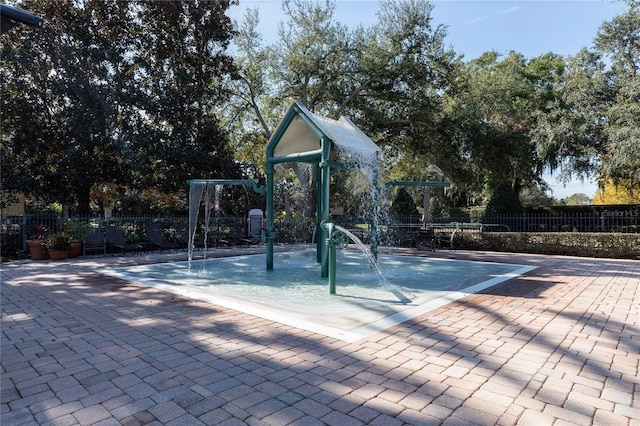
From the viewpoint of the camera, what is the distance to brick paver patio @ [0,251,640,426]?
274cm

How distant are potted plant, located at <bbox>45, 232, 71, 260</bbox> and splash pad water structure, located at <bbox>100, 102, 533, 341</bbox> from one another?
12.9 ft

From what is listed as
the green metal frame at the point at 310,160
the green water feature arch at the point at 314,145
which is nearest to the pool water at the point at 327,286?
the green metal frame at the point at 310,160

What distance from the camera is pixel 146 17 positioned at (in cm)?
1752

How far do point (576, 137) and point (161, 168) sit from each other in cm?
2080

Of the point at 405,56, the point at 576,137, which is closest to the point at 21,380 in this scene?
the point at 405,56

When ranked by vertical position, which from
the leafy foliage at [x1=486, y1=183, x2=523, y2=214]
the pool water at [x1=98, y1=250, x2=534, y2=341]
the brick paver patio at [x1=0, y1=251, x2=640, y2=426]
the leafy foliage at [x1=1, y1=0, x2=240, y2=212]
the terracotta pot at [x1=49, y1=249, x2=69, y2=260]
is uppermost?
the leafy foliage at [x1=1, y1=0, x2=240, y2=212]

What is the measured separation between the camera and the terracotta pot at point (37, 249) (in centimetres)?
1195

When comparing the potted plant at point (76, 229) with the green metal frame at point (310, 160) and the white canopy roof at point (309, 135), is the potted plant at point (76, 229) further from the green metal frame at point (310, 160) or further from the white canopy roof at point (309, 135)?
the white canopy roof at point (309, 135)

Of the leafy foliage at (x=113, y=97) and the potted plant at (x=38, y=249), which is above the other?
the leafy foliage at (x=113, y=97)

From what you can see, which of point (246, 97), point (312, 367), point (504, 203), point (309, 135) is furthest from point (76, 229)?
point (504, 203)

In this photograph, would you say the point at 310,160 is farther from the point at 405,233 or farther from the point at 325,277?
the point at 405,233

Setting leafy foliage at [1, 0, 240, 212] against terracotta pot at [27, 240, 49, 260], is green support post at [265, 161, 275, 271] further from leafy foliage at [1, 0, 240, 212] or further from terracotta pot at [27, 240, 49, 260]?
leafy foliage at [1, 0, 240, 212]

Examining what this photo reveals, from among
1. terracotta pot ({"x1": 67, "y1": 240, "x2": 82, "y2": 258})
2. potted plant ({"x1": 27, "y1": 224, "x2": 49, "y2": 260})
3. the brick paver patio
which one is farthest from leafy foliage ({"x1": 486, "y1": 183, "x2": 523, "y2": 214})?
potted plant ({"x1": 27, "y1": 224, "x2": 49, "y2": 260})

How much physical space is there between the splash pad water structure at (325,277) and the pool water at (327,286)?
0.05ft
